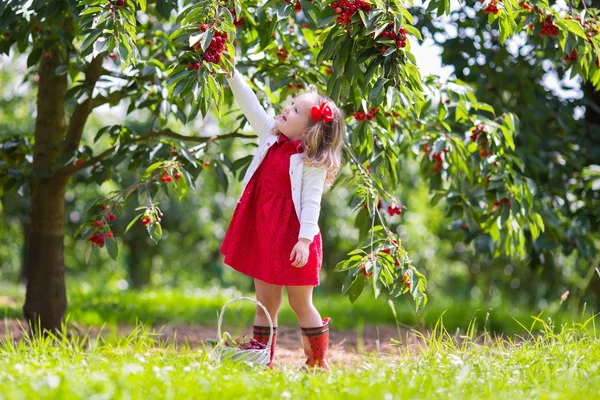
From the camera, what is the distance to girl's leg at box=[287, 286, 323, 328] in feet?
8.78

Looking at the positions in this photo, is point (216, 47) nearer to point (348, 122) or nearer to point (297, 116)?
point (297, 116)

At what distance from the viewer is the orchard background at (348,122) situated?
2.34 metres

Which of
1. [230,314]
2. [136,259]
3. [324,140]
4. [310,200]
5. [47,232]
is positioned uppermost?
[324,140]

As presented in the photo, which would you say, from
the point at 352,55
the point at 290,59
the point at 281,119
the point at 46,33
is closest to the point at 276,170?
the point at 281,119

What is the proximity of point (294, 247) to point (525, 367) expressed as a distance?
0.91 m

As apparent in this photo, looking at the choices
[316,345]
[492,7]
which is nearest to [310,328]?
[316,345]

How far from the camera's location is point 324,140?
2670 mm

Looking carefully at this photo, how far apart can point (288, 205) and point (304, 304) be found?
0.41 meters

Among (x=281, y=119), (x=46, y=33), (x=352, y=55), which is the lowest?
(x=281, y=119)

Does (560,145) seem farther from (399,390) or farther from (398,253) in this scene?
(399,390)

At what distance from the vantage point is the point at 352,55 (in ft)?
7.75

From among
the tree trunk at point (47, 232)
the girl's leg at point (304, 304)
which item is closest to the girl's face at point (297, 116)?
the girl's leg at point (304, 304)

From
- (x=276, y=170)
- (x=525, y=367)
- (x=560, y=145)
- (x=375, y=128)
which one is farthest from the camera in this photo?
(x=560, y=145)

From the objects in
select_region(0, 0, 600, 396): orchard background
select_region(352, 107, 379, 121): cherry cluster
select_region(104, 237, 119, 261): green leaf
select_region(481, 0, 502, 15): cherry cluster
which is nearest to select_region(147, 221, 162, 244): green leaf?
select_region(0, 0, 600, 396): orchard background
